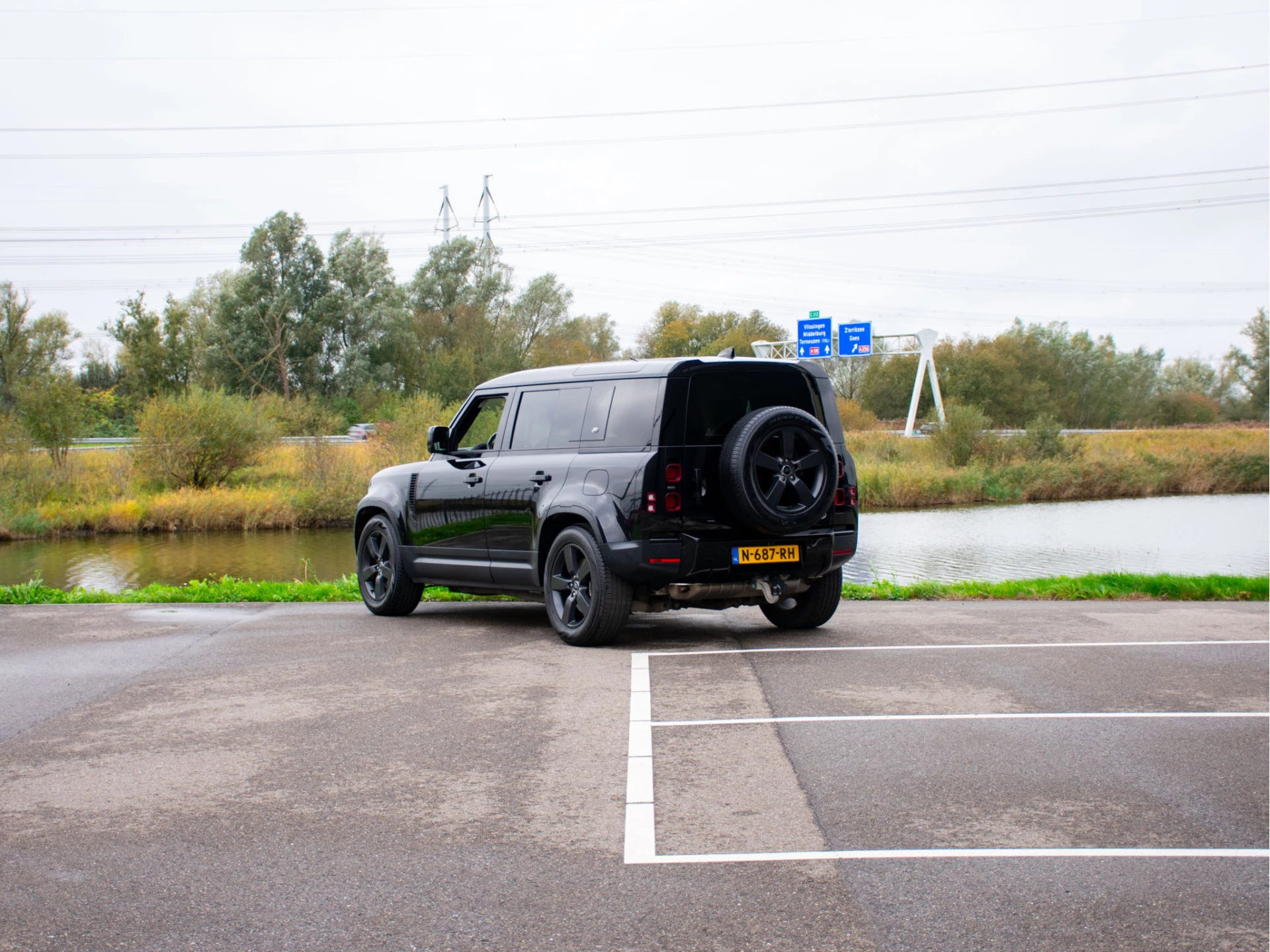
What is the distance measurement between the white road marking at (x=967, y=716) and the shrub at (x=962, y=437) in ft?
120

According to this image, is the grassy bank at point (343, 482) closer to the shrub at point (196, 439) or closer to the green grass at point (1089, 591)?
the shrub at point (196, 439)

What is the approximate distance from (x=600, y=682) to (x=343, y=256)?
202 feet

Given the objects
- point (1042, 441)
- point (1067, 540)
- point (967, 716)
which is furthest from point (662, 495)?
point (1042, 441)

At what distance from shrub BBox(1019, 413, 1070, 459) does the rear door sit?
36.1 m

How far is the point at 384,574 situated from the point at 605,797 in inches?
253

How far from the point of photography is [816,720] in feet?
20.5

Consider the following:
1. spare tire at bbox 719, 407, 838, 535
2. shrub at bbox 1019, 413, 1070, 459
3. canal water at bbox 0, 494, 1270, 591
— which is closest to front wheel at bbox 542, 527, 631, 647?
spare tire at bbox 719, 407, 838, 535

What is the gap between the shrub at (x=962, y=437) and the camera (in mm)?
42000

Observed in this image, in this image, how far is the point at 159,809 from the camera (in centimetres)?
478

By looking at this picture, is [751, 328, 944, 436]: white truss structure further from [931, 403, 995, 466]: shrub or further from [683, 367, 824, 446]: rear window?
[683, 367, 824, 446]: rear window

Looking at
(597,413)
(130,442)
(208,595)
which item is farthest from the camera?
(130,442)

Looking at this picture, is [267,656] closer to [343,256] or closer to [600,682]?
[600,682]

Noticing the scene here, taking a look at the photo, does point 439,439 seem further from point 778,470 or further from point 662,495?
point 778,470

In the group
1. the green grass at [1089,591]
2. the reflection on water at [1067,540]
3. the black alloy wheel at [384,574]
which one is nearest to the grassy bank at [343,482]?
the reflection on water at [1067,540]
